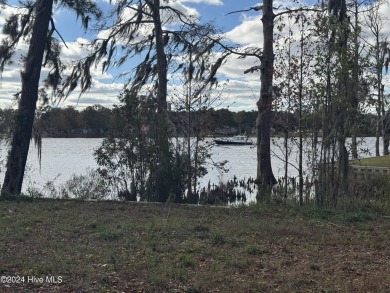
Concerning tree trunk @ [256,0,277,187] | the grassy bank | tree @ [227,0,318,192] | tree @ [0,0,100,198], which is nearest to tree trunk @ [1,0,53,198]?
tree @ [0,0,100,198]

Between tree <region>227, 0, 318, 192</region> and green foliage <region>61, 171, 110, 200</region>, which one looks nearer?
green foliage <region>61, 171, 110, 200</region>

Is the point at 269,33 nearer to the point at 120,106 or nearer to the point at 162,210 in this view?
the point at 120,106

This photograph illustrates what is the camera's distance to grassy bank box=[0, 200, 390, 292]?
5.21m

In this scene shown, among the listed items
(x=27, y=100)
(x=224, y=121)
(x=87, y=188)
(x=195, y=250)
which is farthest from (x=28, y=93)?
(x=195, y=250)

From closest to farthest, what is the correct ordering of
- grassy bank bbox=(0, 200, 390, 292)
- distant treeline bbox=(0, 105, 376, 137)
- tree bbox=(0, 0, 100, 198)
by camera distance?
grassy bank bbox=(0, 200, 390, 292) → distant treeline bbox=(0, 105, 376, 137) → tree bbox=(0, 0, 100, 198)

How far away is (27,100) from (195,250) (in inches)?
364

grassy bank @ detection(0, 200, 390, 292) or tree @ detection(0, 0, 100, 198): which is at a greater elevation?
tree @ detection(0, 0, 100, 198)

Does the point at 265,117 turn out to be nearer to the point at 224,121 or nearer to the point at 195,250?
the point at 224,121

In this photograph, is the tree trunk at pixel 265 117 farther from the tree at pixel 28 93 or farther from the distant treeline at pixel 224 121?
the tree at pixel 28 93

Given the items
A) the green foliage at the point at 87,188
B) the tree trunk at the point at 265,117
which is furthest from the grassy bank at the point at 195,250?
the tree trunk at the point at 265,117

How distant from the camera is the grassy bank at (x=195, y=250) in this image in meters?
5.21

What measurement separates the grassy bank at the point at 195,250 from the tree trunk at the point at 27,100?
447cm

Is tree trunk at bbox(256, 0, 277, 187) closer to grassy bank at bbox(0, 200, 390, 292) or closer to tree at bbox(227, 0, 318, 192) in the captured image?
tree at bbox(227, 0, 318, 192)

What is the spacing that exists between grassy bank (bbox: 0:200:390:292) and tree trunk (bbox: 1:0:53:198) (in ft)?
14.7
